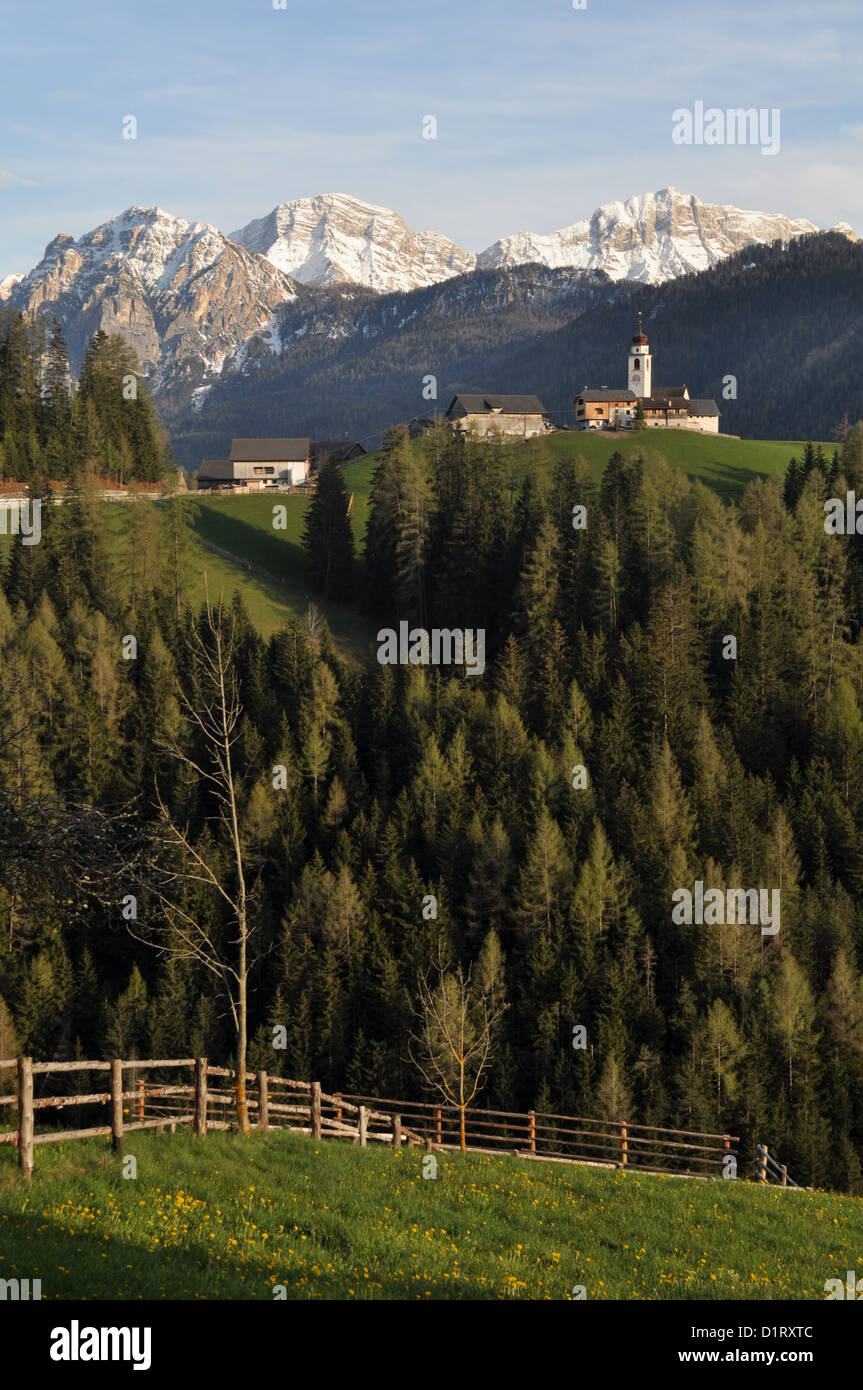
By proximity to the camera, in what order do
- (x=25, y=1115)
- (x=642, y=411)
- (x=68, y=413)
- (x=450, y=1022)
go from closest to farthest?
(x=25, y=1115)
(x=450, y=1022)
(x=68, y=413)
(x=642, y=411)

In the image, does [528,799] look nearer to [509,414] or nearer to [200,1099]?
[200,1099]

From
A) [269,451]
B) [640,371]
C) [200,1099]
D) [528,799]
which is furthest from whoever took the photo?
[640,371]

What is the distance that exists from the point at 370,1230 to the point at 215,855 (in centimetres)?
5695

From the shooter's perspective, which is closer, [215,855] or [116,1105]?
[116,1105]

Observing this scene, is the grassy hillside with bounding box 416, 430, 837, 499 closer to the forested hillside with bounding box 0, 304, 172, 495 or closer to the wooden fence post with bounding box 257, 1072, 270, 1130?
the forested hillside with bounding box 0, 304, 172, 495

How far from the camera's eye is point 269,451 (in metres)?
154

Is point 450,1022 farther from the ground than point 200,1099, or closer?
closer

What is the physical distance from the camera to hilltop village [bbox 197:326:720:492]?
5974 inches

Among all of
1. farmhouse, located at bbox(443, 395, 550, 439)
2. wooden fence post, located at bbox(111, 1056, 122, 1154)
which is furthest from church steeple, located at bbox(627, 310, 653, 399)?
wooden fence post, located at bbox(111, 1056, 122, 1154)

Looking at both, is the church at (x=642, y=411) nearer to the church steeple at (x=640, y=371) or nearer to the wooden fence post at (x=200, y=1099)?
the church steeple at (x=640, y=371)

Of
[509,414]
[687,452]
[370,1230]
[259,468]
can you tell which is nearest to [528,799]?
[370,1230]

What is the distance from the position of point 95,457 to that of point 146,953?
59.6 meters
